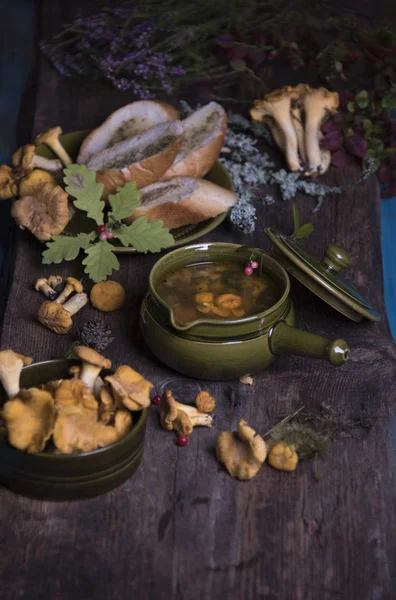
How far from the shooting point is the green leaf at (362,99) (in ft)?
10.4

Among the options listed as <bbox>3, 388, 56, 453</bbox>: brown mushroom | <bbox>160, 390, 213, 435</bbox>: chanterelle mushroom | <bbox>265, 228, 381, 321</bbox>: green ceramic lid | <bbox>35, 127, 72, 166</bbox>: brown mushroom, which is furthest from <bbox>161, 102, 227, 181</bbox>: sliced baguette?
<bbox>3, 388, 56, 453</bbox>: brown mushroom

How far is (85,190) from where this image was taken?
2.58 meters

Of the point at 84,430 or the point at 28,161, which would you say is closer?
the point at 84,430

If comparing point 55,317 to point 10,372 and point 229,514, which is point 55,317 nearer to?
point 10,372

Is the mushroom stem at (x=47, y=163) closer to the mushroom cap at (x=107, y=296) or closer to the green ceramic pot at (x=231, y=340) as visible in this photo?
the mushroom cap at (x=107, y=296)

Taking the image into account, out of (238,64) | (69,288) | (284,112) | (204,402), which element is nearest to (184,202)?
(69,288)

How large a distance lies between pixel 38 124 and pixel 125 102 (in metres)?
0.38

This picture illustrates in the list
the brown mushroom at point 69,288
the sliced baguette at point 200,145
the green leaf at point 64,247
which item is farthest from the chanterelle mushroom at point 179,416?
the sliced baguette at point 200,145

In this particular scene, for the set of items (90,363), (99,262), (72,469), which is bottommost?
(99,262)

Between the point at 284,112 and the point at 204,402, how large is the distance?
147 cm

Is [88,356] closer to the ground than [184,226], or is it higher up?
higher up

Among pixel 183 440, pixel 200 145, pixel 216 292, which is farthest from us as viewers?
pixel 200 145

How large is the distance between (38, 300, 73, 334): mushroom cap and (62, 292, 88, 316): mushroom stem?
0.26 ft

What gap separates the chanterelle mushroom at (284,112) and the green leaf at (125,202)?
75cm
